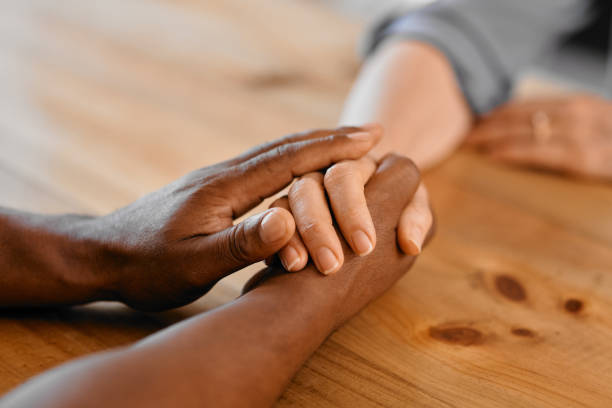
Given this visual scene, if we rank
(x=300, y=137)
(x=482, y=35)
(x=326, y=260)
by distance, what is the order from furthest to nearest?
1. (x=482, y=35)
2. (x=300, y=137)
3. (x=326, y=260)

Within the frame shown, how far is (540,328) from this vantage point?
59 centimetres

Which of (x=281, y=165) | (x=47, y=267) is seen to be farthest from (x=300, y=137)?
(x=47, y=267)

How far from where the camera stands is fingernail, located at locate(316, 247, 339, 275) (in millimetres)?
520

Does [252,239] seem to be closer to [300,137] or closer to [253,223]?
[253,223]

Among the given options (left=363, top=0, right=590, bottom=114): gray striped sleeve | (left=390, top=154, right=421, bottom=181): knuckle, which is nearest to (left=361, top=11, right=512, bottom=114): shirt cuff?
A: (left=363, top=0, right=590, bottom=114): gray striped sleeve

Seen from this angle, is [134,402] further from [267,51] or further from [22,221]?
[267,51]

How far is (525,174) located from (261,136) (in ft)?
1.32

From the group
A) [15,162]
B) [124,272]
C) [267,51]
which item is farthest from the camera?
[267,51]

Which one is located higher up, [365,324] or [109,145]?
[109,145]

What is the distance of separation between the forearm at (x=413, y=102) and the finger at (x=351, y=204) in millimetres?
218

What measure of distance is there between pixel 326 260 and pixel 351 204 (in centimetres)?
6

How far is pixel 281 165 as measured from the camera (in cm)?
59

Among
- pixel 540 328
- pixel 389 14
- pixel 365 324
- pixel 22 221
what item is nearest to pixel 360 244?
pixel 365 324

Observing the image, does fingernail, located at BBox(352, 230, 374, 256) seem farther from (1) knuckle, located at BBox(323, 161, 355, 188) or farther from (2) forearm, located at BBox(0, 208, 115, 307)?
(2) forearm, located at BBox(0, 208, 115, 307)
